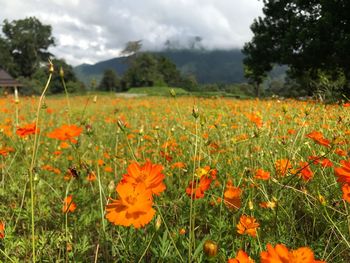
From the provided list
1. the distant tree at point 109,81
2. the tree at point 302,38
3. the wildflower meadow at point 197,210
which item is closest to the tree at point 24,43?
the distant tree at point 109,81

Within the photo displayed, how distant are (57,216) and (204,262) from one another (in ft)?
3.43

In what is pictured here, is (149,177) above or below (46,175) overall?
above

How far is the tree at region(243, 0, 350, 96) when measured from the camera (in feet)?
42.2

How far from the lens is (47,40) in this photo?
50.2 metres

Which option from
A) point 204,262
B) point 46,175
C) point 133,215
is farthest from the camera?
point 46,175

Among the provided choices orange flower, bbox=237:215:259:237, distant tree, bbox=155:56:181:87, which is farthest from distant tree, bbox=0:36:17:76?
orange flower, bbox=237:215:259:237

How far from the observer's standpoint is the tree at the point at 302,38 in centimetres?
1288

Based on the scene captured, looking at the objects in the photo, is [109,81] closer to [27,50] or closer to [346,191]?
→ [27,50]

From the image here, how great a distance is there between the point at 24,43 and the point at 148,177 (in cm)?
5293

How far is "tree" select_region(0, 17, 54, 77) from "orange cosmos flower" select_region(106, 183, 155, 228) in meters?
51.1

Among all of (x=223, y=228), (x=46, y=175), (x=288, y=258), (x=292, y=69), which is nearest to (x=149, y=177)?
(x=288, y=258)

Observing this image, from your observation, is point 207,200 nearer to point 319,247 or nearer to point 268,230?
point 268,230

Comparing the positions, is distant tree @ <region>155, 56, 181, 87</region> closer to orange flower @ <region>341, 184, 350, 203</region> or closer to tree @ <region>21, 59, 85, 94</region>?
tree @ <region>21, 59, 85, 94</region>

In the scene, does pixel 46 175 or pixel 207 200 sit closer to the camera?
pixel 207 200
